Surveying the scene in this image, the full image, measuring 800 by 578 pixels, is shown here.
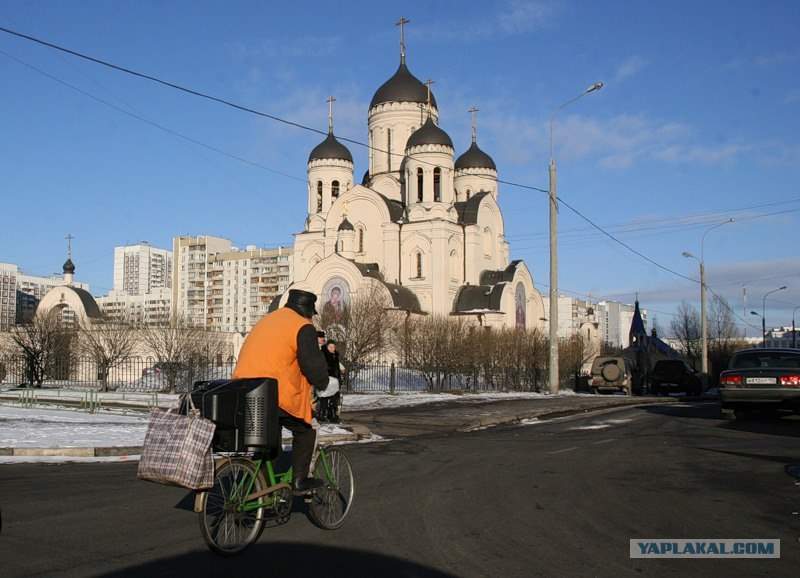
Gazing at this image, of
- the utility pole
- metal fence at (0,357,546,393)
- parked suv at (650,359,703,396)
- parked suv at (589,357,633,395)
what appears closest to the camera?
the utility pole

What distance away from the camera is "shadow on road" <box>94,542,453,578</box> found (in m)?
5.50

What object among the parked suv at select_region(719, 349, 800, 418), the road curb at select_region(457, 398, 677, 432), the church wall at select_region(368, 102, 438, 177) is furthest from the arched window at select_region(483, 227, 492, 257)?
the parked suv at select_region(719, 349, 800, 418)

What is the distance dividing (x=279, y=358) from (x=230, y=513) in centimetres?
116

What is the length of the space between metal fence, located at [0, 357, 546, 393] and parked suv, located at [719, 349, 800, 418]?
15.4 m

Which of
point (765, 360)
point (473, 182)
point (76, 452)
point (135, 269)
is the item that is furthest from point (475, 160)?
point (135, 269)

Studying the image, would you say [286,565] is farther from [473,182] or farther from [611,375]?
[473,182]

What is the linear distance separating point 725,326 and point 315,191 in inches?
1530

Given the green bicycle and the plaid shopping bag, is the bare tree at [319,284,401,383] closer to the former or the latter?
the green bicycle

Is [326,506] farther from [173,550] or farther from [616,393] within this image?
[616,393]

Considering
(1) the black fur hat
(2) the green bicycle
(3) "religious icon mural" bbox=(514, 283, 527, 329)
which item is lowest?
(2) the green bicycle

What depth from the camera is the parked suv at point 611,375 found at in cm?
3766

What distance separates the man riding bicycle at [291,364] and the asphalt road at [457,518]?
89 centimetres

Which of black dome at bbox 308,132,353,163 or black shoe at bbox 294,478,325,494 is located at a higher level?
black dome at bbox 308,132,353,163

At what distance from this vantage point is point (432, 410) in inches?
864
